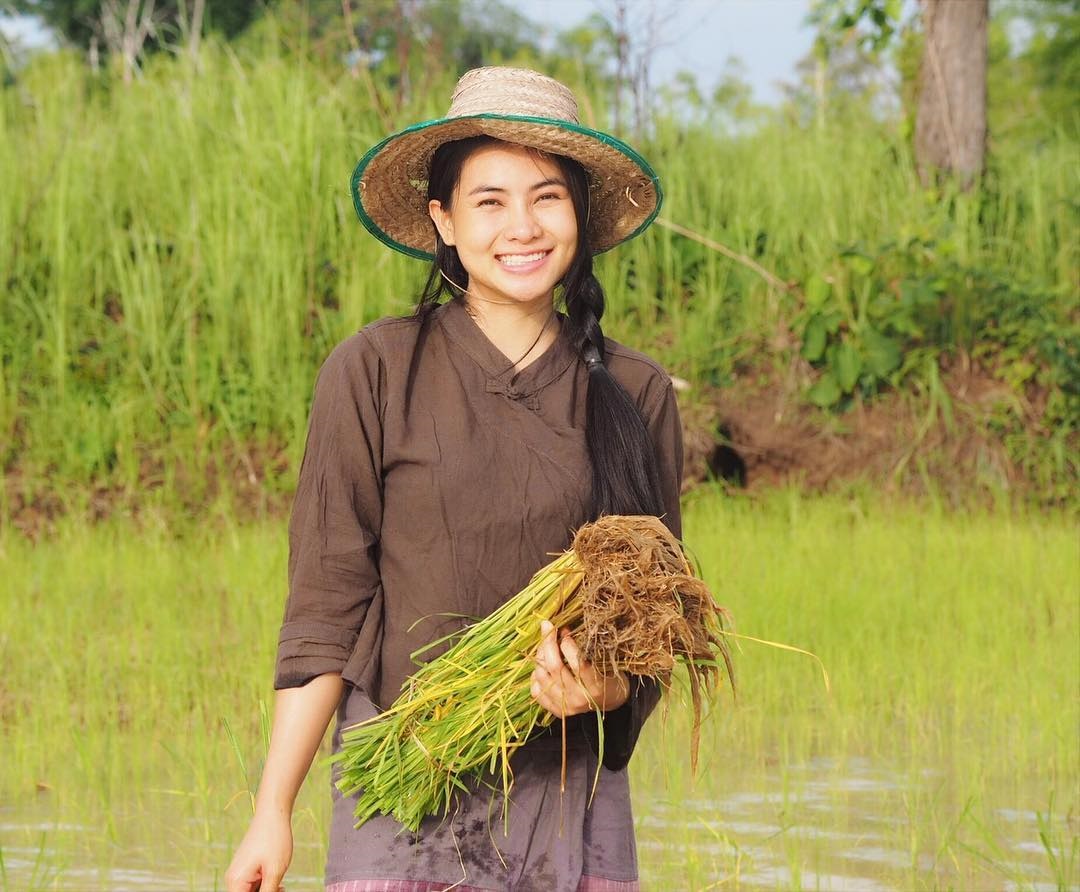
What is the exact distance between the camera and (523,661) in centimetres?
192

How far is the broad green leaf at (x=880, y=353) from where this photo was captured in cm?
747

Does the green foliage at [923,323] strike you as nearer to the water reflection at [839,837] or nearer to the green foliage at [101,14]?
the water reflection at [839,837]

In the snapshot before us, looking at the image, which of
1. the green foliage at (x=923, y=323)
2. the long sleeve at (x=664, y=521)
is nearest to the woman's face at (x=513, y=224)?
the long sleeve at (x=664, y=521)

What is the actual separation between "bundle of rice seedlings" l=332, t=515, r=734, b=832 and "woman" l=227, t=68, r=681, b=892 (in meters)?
0.06

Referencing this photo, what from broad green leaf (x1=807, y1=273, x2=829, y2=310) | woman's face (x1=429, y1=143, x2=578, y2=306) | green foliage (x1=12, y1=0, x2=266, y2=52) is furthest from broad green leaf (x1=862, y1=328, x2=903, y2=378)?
green foliage (x1=12, y1=0, x2=266, y2=52)

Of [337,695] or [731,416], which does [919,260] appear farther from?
[337,695]

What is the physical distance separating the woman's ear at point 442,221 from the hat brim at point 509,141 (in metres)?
0.09

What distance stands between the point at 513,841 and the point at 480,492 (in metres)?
0.46

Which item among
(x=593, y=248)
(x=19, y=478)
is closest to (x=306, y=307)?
(x=19, y=478)

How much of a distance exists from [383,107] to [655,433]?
6571 mm

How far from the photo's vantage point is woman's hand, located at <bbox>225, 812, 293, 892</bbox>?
198cm

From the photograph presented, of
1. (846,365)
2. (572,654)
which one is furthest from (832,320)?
(572,654)

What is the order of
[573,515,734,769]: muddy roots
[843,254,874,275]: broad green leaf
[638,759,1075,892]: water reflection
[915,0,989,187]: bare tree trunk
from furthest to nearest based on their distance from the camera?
[915,0,989,187]: bare tree trunk < [843,254,874,275]: broad green leaf < [638,759,1075,892]: water reflection < [573,515,734,769]: muddy roots

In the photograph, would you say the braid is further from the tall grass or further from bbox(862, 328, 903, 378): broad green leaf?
bbox(862, 328, 903, 378): broad green leaf
